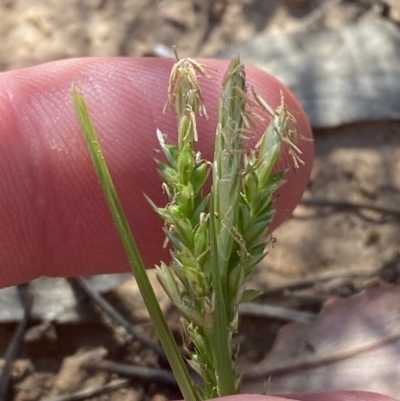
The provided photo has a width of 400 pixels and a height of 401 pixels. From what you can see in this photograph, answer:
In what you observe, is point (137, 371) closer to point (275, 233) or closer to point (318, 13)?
point (275, 233)

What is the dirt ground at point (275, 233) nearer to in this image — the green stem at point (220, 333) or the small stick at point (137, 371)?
the small stick at point (137, 371)

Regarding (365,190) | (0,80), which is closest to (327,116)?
(365,190)

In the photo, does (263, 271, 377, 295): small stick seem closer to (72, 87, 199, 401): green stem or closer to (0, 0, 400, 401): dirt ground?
(0, 0, 400, 401): dirt ground

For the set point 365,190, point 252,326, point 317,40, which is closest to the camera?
point 252,326

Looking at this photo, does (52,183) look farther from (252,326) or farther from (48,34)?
(48,34)

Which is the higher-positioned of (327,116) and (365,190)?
(327,116)

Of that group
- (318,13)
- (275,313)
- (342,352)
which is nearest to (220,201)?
(342,352)
